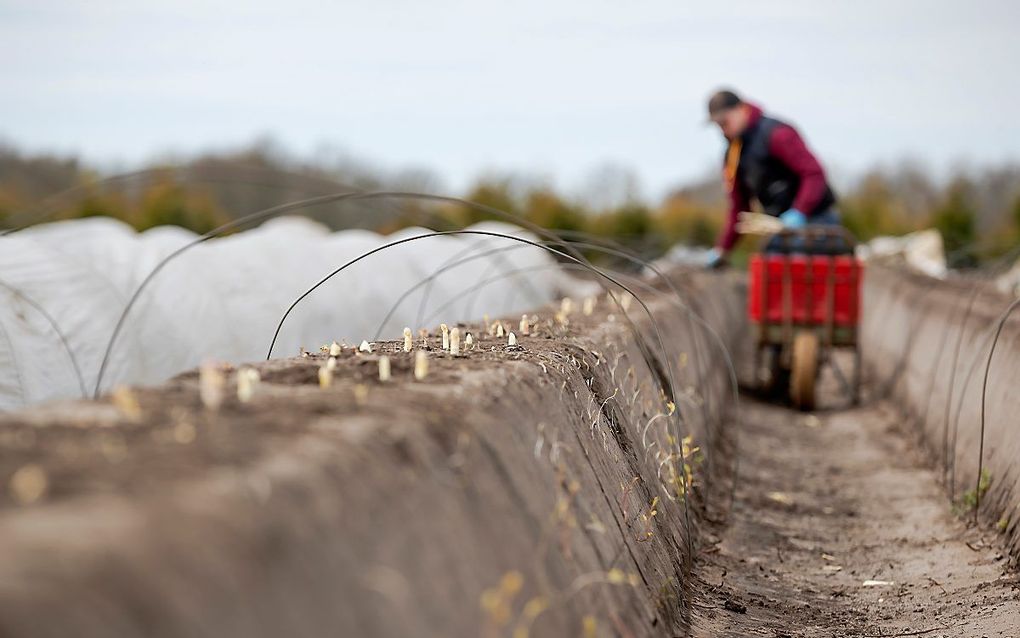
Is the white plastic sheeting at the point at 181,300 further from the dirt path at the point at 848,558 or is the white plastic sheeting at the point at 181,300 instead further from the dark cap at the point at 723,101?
the dark cap at the point at 723,101

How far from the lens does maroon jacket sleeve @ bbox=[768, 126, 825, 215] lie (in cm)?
1207

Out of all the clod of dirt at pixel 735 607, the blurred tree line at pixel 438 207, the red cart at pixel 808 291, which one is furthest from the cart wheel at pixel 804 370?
the blurred tree line at pixel 438 207

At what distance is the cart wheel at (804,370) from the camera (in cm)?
1242

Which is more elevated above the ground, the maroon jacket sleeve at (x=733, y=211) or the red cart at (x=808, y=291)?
the maroon jacket sleeve at (x=733, y=211)

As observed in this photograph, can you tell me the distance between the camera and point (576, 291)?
23.5m

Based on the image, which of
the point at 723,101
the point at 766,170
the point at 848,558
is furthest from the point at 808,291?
the point at 848,558

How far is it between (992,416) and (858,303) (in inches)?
176

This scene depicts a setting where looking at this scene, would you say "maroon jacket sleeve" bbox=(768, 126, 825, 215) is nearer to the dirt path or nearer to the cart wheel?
the cart wheel

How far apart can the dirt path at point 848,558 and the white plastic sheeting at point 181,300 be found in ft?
8.09

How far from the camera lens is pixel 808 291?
12242 mm

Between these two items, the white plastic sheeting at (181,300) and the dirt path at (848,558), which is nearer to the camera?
the dirt path at (848,558)

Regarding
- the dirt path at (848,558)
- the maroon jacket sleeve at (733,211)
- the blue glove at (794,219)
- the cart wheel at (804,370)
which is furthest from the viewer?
the maroon jacket sleeve at (733,211)

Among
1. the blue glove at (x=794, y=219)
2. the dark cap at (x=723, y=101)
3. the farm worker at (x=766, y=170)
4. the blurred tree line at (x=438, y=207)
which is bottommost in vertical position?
the blurred tree line at (x=438, y=207)

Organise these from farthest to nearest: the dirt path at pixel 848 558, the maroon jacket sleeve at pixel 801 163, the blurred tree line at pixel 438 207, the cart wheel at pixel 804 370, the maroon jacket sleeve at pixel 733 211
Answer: the blurred tree line at pixel 438 207, the maroon jacket sleeve at pixel 733 211, the cart wheel at pixel 804 370, the maroon jacket sleeve at pixel 801 163, the dirt path at pixel 848 558
